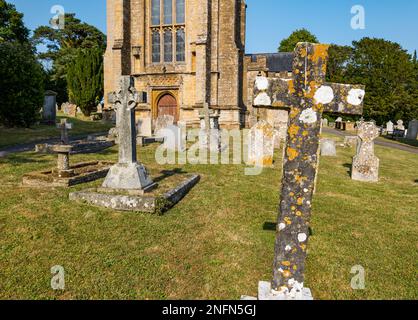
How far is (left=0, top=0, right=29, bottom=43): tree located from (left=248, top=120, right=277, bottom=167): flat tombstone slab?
26885mm

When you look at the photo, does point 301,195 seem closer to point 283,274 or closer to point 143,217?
point 283,274

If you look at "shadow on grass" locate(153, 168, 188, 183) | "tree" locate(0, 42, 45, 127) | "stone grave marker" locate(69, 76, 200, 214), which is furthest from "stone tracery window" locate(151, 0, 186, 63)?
"stone grave marker" locate(69, 76, 200, 214)

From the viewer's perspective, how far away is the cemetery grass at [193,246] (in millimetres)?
3334

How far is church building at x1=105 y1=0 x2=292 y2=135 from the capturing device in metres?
20.3

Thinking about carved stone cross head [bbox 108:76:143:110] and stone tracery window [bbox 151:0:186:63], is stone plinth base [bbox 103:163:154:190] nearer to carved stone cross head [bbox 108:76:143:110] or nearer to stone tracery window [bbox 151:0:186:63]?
carved stone cross head [bbox 108:76:143:110]

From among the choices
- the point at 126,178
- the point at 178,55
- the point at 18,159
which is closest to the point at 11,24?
the point at 178,55

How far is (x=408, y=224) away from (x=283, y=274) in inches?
160

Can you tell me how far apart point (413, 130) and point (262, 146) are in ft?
74.8

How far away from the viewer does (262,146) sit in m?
11.1

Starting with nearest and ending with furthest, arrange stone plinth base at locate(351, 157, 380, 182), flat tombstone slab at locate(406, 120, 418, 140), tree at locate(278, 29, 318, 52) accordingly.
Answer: stone plinth base at locate(351, 157, 380, 182) < flat tombstone slab at locate(406, 120, 418, 140) < tree at locate(278, 29, 318, 52)

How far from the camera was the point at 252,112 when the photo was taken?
23.0 meters

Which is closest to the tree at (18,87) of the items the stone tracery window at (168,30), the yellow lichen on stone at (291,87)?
the stone tracery window at (168,30)

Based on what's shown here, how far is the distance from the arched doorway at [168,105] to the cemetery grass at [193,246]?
15652 mm
